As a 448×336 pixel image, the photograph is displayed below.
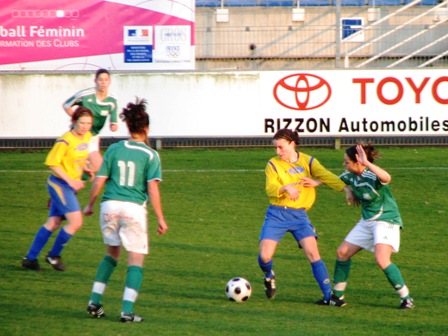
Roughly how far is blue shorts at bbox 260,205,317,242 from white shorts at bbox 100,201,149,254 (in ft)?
5.15

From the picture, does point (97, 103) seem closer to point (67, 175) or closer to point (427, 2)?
point (67, 175)

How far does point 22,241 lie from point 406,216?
560 centimetres

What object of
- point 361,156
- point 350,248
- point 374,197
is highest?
point 361,156

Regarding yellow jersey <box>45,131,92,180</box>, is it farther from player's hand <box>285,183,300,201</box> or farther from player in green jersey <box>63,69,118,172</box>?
player's hand <box>285,183,300,201</box>

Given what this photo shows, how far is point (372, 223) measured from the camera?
876 centimetres

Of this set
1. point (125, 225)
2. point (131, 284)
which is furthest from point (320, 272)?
point (125, 225)

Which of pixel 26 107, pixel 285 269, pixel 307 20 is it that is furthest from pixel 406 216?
pixel 307 20

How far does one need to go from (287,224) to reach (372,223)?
2.67 feet

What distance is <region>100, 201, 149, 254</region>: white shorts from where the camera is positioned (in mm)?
7785

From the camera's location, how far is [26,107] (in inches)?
758

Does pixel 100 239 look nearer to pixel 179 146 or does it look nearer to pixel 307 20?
pixel 179 146

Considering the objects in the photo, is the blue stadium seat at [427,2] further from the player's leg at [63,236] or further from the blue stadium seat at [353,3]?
the player's leg at [63,236]

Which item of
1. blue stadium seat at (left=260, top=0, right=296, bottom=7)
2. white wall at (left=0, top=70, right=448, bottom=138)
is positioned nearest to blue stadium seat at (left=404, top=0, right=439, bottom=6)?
blue stadium seat at (left=260, top=0, right=296, bottom=7)

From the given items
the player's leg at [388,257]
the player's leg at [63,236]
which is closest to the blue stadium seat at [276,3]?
the player's leg at [63,236]
